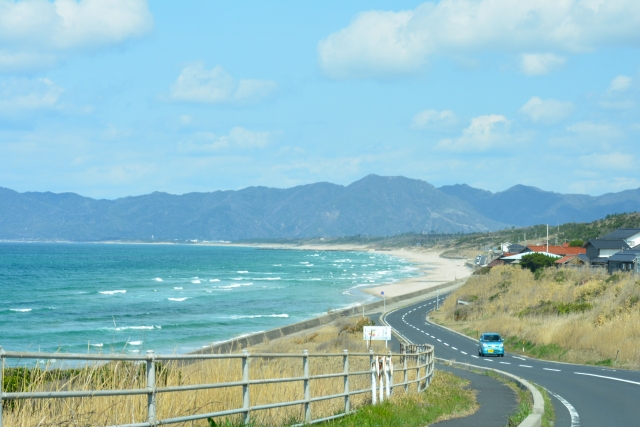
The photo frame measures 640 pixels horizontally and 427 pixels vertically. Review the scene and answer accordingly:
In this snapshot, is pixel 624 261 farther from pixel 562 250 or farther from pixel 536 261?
pixel 562 250

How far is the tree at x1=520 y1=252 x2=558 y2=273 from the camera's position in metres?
90.4

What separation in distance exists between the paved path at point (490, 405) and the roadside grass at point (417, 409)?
215mm

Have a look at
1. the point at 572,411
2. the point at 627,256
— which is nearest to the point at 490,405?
the point at 572,411

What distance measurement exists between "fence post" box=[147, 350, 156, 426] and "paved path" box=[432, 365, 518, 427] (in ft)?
20.5

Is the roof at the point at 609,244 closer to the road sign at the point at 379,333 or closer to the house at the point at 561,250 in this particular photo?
the house at the point at 561,250

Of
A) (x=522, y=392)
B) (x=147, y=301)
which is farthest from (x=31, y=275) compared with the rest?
(x=522, y=392)

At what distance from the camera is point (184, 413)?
8.66 metres

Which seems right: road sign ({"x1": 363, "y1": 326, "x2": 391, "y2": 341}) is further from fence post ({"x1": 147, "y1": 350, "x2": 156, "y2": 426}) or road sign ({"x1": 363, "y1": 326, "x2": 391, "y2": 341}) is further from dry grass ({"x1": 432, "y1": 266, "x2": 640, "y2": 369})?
fence post ({"x1": 147, "y1": 350, "x2": 156, "y2": 426})

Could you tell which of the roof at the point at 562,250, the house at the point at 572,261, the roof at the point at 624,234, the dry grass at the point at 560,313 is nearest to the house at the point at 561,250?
the roof at the point at 562,250

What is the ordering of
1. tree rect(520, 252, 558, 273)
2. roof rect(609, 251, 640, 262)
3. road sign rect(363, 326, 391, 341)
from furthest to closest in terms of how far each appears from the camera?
tree rect(520, 252, 558, 273), roof rect(609, 251, 640, 262), road sign rect(363, 326, 391, 341)

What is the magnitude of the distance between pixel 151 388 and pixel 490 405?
1045 centimetres

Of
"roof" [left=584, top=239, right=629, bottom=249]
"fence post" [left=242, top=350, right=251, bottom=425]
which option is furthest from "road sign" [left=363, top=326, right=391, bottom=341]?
"roof" [left=584, top=239, right=629, bottom=249]

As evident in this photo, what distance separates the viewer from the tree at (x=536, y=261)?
297 ft

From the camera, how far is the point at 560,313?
153 feet
